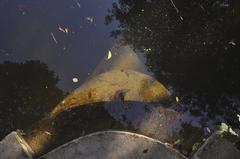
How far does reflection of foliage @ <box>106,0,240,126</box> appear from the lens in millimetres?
4882

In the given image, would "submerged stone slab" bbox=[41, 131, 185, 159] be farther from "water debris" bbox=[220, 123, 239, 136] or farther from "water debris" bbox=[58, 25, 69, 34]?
"water debris" bbox=[58, 25, 69, 34]

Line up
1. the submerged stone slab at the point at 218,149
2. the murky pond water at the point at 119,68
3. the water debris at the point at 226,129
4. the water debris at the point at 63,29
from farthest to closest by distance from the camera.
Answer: the water debris at the point at 63,29
the murky pond water at the point at 119,68
the water debris at the point at 226,129
the submerged stone slab at the point at 218,149

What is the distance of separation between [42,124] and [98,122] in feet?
2.19

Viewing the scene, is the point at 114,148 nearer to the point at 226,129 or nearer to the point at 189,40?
the point at 226,129

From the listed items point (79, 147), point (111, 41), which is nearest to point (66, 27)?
point (111, 41)

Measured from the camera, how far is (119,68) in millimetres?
4949

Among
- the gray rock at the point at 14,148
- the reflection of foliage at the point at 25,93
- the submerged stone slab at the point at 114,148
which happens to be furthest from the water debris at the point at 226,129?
the gray rock at the point at 14,148

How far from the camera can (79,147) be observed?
14.1 ft

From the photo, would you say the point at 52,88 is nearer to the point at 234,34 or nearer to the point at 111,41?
the point at 111,41

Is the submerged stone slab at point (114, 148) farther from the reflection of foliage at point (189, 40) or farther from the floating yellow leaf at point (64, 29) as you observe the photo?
the floating yellow leaf at point (64, 29)

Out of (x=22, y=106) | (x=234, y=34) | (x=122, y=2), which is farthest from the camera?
(x=122, y=2)

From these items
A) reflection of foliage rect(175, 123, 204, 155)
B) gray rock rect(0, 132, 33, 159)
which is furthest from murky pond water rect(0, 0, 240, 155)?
gray rock rect(0, 132, 33, 159)

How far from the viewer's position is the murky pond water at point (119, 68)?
14.9 ft

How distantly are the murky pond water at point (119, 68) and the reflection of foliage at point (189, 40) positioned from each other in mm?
13
